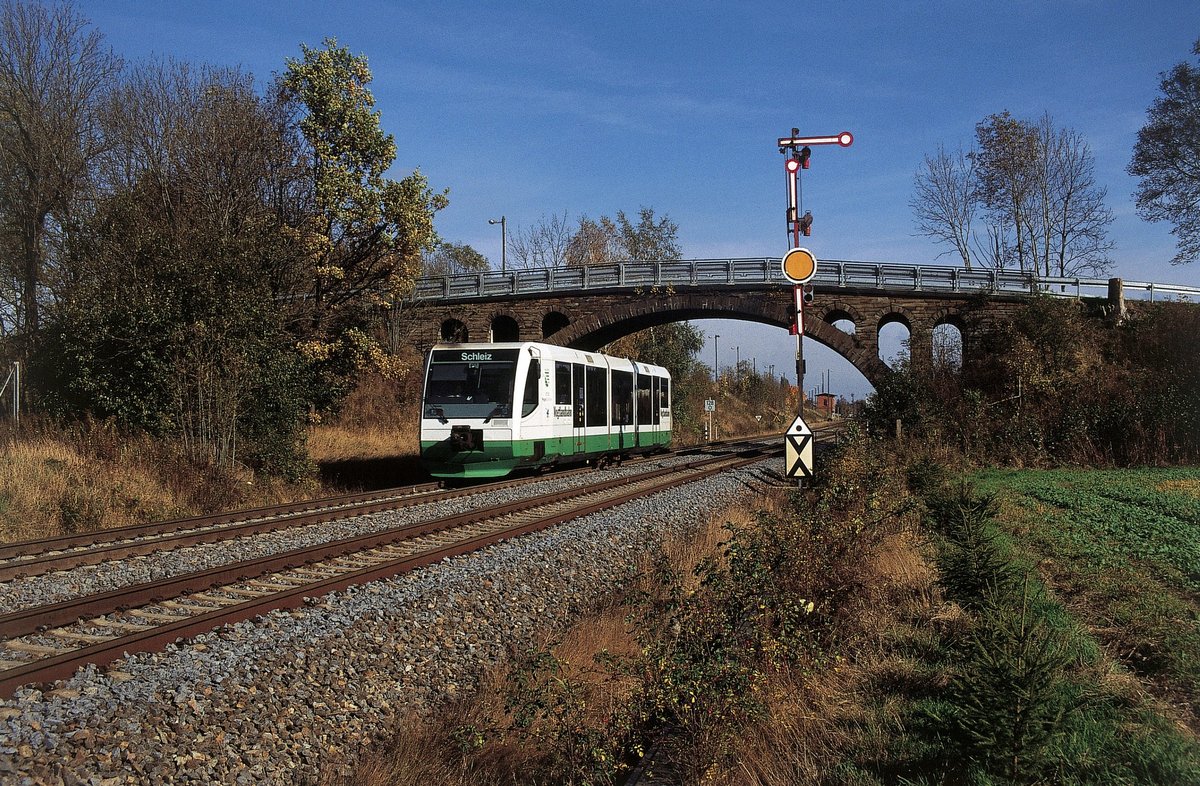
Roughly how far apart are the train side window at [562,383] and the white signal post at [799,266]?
8.44 m

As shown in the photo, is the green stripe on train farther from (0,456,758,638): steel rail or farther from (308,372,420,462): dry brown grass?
(308,372,420,462): dry brown grass

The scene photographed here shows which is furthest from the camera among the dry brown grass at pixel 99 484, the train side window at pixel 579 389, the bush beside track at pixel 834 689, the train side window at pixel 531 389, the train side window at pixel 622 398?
the train side window at pixel 622 398

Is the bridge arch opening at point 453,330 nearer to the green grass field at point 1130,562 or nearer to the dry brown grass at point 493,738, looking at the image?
the green grass field at point 1130,562

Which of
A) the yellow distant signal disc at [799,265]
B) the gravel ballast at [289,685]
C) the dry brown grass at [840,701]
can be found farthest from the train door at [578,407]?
the dry brown grass at [840,701]

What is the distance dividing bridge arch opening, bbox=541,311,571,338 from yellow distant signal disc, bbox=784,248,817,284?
1150 inches

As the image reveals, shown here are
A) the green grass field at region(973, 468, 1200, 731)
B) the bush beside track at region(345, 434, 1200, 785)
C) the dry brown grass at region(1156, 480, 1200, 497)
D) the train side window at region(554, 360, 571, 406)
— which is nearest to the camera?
the bush beside track at region(345, 434, 1200, 785)

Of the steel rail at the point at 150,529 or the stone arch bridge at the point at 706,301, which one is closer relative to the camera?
the steel rail at the point at 150,529

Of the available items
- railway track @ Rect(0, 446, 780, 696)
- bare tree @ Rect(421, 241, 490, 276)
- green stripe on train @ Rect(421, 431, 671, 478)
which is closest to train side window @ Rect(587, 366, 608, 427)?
green stripe on train @ Rect(421, 431, 671, 478)

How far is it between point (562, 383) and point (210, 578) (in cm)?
1268

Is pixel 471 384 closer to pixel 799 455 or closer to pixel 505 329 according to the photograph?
pixel 799 455

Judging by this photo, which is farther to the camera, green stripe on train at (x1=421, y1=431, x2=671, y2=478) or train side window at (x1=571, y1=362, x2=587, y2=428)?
train side window at (x1=571, y1=362, x2=587, y2=428)

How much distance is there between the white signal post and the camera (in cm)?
1136

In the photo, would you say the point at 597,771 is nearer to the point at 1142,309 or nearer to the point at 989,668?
the point at 989,668

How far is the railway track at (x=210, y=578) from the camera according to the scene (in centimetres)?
601
